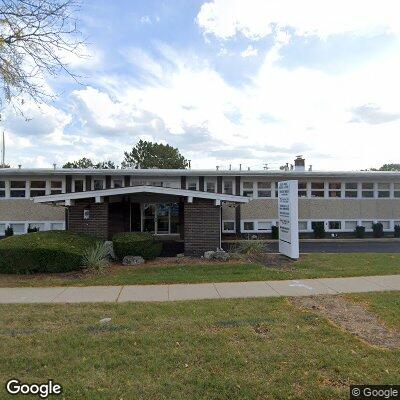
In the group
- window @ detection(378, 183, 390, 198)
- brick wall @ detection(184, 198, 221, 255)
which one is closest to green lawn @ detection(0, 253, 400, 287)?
brick wall @ detection(184, 198, 221, 255)

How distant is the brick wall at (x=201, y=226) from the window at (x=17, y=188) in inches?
472

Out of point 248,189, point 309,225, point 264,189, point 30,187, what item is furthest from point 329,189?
point 30,187

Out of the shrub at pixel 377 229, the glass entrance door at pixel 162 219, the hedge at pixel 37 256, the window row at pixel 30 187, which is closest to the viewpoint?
the hedge at pixel 37 256

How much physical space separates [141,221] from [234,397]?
1882 cm

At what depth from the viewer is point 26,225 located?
2192 centimetres

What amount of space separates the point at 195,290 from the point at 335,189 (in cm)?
1726

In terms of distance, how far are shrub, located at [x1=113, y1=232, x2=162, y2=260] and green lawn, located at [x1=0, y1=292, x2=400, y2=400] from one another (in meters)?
5.97

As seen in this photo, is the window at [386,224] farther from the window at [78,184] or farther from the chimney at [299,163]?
the window at [78,184]

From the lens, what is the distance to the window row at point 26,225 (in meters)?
21.9

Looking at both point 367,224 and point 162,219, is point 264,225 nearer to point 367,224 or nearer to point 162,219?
point 162,219

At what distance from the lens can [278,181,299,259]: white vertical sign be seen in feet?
45.1

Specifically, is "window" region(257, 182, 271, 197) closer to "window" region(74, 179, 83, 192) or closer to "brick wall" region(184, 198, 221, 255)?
"brick wall" region(184, 198, 221, 255)

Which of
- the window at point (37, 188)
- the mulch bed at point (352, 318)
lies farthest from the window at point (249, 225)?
the mulch bed at point (352, 318)

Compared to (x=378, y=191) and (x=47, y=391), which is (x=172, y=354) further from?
(x=378, y=191)
